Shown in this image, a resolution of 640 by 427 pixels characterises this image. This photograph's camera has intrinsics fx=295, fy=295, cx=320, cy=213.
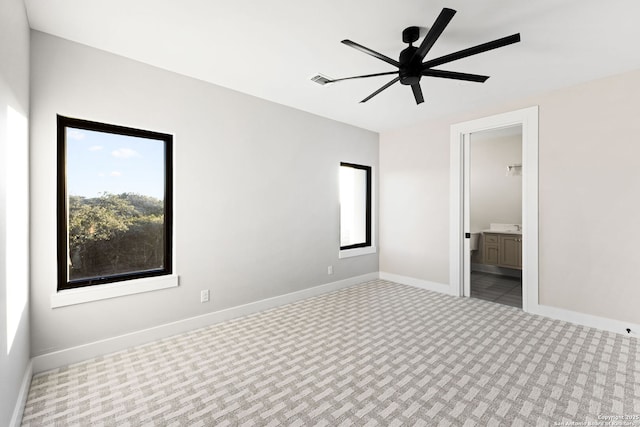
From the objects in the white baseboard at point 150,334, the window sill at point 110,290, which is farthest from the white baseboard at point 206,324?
the window sill at point 110,290

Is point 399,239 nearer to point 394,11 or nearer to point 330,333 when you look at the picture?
point 330,333

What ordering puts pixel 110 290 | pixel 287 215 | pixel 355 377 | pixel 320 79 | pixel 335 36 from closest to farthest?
pixel 355 377, pixel 335 36, pixel 110 290, pixel 320 79, pixel 287 215

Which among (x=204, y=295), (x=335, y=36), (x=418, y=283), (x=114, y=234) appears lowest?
(x=418, y=283)

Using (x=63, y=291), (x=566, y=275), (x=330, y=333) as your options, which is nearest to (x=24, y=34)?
(x=63, y=291)

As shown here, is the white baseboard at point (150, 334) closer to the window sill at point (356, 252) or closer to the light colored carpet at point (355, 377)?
the light colored carpet at point (355, 377)

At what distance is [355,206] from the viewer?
5.26 metres

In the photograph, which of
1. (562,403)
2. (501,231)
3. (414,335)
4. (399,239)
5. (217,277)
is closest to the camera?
(562,403)

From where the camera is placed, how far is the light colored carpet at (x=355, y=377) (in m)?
1.84

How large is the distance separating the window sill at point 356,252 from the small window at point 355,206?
4.0 inches

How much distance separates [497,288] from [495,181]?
223 centimetres

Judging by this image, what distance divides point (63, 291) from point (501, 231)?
625cm

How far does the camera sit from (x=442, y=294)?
4406 millimetres

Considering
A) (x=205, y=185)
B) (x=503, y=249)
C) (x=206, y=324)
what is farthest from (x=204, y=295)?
(x=503, y=249)

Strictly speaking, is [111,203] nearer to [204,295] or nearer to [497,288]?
[204,295]
